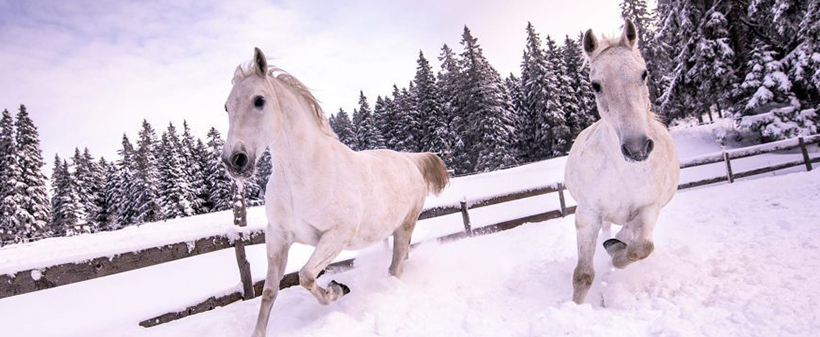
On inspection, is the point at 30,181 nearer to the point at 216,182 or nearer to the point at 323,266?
the point at 216,182

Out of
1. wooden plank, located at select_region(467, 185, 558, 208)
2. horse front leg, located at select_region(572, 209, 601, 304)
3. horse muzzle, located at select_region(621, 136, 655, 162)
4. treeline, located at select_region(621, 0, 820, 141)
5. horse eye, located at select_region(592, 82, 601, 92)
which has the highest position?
treeline, located at select_region(621, 0, 820, 141)

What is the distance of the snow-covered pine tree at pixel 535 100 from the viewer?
33.4 metres

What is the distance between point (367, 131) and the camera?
135 ft

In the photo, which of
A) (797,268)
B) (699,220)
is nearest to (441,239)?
(699,220)

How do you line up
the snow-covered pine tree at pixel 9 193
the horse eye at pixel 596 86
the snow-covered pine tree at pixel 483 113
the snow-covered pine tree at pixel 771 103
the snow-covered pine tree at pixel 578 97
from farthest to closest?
the snow-covered pine tree at pixel 578 97 → the snow-covered pine tree at pixel 483 113 → the snow-covered pine tree at pixel 9 193 → the snow-covered pine tree at pixel 771 103 → the horse eye at pixel 596 86

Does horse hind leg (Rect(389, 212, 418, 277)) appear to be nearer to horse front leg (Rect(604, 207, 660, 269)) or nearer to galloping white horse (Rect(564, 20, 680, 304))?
galloping white horse (Rect(564, 20, 680, 304))

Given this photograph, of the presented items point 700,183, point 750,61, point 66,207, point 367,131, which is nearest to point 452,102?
point 367,131

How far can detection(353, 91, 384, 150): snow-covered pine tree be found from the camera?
39906mm

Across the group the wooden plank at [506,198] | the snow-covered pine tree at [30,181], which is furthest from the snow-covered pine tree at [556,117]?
the snow-covered pine tree at [30,181]

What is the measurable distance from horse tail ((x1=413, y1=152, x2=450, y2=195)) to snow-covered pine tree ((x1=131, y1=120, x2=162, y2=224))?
36800 mm

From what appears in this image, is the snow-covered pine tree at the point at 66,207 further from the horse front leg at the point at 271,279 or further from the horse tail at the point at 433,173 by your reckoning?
the horse front leg at the point at 271,279

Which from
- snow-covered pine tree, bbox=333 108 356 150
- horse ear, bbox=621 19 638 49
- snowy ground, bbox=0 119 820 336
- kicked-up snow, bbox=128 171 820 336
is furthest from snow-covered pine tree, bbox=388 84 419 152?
Answer: horse ear, bbox=621 19 638 49

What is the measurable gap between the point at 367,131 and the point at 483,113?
43.8 feet

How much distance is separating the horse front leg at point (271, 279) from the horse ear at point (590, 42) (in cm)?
300
